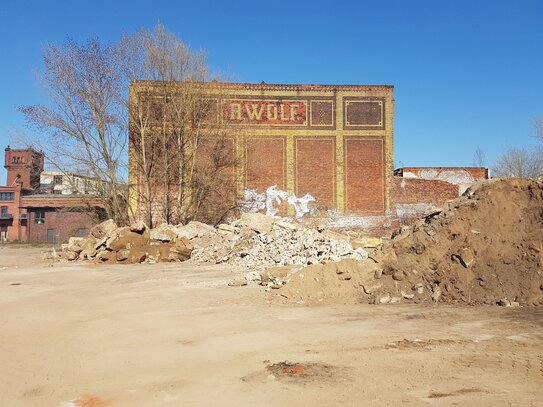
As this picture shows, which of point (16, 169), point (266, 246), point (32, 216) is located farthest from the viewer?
point (16, 169)

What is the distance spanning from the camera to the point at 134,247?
16.8 metres

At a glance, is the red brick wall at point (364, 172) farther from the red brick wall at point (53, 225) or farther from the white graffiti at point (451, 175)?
the red brick wall at point (53, 225)

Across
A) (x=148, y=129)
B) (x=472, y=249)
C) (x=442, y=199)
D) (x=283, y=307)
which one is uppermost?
(x=148, y=129)

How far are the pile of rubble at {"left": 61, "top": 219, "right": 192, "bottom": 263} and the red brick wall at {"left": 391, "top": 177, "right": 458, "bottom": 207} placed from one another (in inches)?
550

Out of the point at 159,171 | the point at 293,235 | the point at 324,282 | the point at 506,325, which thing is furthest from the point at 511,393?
the point at 159,171

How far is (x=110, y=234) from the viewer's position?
17781 mm

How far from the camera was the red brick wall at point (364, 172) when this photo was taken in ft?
87.9

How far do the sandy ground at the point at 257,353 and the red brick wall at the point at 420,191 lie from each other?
62.0ft

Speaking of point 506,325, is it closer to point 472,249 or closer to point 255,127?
point 472,249

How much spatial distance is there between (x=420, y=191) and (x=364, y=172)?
136 inches

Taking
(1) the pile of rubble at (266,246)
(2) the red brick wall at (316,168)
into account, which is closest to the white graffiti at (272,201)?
(2) the red brick wall at (316,168)

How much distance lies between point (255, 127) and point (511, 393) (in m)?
23.4

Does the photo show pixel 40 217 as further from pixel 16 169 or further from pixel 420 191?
pixel 420 191

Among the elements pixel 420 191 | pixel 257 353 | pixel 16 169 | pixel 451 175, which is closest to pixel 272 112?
pixel 420 191
